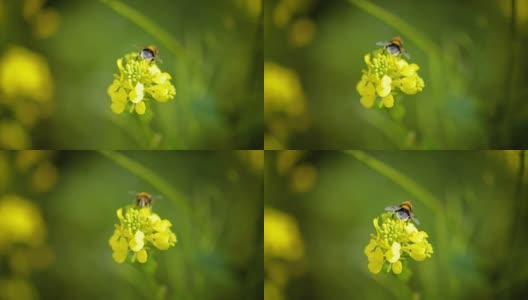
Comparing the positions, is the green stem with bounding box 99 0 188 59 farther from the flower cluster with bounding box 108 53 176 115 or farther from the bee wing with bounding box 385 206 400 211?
the bee wing with bounding box 385 206 400 211

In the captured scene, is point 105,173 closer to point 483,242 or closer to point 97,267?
point 97,267

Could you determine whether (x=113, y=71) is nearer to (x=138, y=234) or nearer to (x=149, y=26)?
(x=149, y=26)

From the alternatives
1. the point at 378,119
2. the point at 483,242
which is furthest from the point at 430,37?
the point at 483,242

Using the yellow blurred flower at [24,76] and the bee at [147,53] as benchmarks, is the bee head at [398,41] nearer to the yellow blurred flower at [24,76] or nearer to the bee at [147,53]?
the bee at [147,53]

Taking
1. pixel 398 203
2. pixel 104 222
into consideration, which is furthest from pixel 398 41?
pixel 104 222

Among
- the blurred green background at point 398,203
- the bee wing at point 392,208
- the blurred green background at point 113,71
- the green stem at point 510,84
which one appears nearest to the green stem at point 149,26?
the blurred green background at point 113,71

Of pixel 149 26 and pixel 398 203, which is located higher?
pixel 149 26

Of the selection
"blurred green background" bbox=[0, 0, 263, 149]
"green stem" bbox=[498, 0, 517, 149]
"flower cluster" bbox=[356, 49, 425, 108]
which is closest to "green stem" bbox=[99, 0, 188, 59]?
"blurred green background" bbox=[0, 0, 263, 149]
